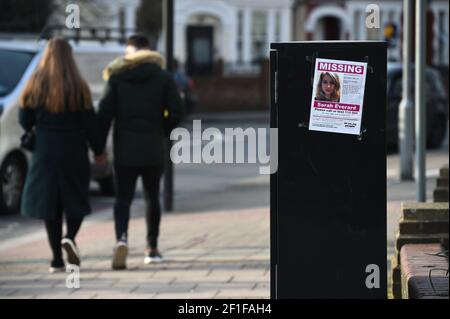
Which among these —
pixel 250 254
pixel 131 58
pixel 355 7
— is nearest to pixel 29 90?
pixel 131 58

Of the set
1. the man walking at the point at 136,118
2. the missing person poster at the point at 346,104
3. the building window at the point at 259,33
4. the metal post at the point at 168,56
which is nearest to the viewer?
the missing person poster at the point at 346,104

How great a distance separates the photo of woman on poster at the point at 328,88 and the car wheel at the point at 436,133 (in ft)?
49.6

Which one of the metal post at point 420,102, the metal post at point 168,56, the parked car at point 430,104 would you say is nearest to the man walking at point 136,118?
the metal post at point 420,102

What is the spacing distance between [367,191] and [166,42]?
724 centimetres

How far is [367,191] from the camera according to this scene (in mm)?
4785

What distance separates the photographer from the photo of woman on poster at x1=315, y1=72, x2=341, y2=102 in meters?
4.77

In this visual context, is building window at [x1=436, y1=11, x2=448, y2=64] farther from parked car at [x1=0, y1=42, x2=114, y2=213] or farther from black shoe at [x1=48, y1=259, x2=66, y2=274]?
black shoe at [x1=48, y1=259, x2=66, y2=274]

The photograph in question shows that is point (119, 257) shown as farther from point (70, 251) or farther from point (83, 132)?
point (83, 132)

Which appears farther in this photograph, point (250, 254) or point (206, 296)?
point (250, 254)

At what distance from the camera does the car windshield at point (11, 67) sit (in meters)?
12.0

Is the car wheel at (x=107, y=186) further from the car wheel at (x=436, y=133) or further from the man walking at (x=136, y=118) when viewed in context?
the car wheel at (x=436, y=133)

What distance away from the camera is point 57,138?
8102mm

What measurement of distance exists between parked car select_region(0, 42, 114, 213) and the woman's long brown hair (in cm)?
355
